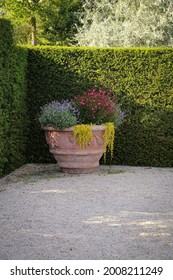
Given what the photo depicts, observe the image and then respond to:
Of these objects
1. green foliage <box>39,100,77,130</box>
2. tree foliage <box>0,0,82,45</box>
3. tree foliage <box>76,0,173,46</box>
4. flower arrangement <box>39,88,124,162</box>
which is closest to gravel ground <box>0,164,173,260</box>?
flower arrangement <box>39,88,124,162</box>

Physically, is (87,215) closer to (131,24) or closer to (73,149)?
(73,149)

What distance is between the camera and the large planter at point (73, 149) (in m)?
8.66

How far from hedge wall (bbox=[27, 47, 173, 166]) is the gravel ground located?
3.09 feet

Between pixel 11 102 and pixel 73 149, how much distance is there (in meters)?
1.42

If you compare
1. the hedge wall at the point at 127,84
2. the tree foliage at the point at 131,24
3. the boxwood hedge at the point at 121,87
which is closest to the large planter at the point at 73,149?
the boxwood hedge at the point at 121,87

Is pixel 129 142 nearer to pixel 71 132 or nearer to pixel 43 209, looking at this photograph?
pixel 71 132

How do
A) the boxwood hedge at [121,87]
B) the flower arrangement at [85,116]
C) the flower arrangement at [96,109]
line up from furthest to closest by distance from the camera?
the boxwood hedge at [121,87]
the flower arrangement at [96,109]
the flower arrangement at [85,116]

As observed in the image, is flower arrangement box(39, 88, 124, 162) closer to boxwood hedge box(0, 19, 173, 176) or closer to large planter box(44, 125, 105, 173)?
large planter box(44, 125, 105, 173)

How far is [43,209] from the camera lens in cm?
614

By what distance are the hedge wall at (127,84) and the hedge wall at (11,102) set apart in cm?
44

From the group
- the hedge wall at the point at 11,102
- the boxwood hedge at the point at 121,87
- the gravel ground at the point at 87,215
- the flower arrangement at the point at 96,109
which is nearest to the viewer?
the gravel ground at the point at 87,215

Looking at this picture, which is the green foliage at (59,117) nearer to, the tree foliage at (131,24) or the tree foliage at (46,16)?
the tree foliage at (131,24)

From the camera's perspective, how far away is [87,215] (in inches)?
231

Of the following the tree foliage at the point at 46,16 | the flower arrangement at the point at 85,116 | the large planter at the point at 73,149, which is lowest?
the large planter at the point at 73,149
